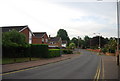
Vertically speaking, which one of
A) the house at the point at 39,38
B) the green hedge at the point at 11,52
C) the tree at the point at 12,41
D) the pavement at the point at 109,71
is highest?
the house at the point at 39,38

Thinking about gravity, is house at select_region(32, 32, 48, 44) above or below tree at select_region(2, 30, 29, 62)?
above

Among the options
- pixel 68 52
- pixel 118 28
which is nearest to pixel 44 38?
pixel 68 52

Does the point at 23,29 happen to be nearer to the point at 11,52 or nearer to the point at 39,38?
the point at 11,52

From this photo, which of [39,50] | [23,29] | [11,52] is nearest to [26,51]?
[39,50]

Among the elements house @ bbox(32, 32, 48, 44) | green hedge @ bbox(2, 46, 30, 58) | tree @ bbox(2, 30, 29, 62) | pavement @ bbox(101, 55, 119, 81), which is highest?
house @ bbox(32, 32, 48, 44)

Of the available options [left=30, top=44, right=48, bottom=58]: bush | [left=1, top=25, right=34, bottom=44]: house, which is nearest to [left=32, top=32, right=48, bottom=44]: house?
[left=1, top=25, right=34, bottom=44]: house

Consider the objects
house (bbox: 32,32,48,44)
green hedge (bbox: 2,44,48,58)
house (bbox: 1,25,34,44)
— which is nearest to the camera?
green hedge (bbox: 2,44,48,58)

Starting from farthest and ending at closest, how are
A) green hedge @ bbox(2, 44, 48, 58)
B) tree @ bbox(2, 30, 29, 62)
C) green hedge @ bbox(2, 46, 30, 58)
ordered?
green hedge @ bbox(2, 44, 48, 58) → green hedge @ bbox(2, 46, 30, 58) → tree @ bbox(2, 30, 29, 62)

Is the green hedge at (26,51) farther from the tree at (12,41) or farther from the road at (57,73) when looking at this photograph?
the road at (57,73)

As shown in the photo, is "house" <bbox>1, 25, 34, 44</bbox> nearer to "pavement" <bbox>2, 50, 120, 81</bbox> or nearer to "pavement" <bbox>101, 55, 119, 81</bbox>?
"pavement" <bbox>2, 50, 120, 81</bbox>

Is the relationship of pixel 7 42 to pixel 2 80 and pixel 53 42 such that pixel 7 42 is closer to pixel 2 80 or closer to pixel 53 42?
pixel 2 80

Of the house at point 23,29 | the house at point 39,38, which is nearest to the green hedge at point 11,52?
the house at point 23,29

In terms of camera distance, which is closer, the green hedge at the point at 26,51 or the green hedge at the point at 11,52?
the green hedge at the point at 11,52

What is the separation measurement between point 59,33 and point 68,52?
208ft
